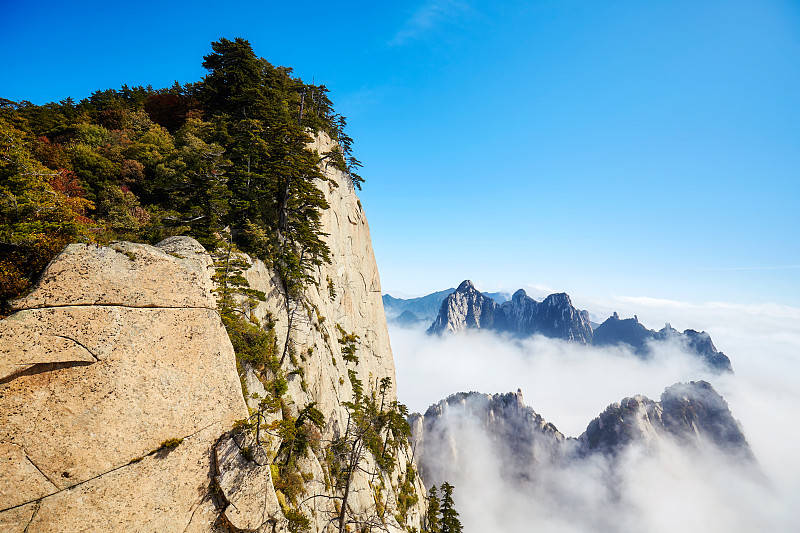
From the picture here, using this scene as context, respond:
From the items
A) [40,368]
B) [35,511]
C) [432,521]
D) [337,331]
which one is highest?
[40,368]

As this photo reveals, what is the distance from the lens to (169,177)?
19875 millimetres

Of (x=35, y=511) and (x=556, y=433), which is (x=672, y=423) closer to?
(x=556, y=433)

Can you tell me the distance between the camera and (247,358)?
14289 mm

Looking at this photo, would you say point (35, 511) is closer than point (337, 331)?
Yes

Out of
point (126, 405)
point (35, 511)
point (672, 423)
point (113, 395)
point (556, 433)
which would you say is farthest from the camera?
point (556, 433)

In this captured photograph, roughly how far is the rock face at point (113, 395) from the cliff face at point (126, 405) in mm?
29

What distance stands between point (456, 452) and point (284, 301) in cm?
16101

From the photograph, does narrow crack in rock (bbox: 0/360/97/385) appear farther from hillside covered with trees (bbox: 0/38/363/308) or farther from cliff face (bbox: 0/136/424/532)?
hillside covered with trees (bbox: 0/38/363/308)

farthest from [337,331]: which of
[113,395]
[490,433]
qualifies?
[490,433]

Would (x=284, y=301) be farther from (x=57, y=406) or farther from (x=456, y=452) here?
(x=456, y=452)

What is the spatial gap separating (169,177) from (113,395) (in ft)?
57.3

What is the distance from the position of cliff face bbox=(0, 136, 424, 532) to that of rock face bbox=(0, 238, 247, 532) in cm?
3

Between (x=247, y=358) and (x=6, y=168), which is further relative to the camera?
(x=247, y=358)

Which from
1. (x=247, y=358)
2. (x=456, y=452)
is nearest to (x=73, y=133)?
(x=247, y=358)
